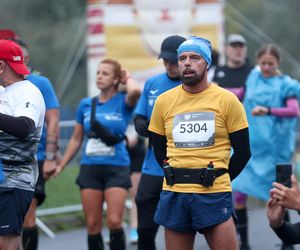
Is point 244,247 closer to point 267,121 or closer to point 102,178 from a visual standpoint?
point 267,121

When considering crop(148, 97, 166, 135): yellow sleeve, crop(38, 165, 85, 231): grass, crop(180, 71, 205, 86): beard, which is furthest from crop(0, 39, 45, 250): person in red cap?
crop(38, 165, 85, 231): grass

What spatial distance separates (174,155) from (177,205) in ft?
1.15

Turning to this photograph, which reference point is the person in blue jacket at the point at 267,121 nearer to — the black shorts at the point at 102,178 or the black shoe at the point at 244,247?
the black shoe at the point at 244,247

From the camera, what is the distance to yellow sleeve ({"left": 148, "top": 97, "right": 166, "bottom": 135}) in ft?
24.9

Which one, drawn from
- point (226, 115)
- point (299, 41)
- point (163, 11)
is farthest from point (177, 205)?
point (299, 41)

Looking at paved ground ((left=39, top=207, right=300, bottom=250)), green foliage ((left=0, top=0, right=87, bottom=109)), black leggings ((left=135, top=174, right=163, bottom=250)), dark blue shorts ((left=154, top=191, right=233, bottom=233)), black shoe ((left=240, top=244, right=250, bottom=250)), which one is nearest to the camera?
dark blue shorts ((left=154, top=191, right=233, bottom=233))

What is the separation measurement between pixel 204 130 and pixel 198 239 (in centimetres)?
463

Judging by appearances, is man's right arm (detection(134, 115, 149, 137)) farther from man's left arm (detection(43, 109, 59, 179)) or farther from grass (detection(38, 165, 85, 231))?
grass (detection(38, 165, 85, 231))

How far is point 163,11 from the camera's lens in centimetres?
1574

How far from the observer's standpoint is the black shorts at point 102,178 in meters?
9.73

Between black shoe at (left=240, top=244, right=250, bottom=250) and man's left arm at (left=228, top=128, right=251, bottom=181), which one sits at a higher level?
man's left arm at (left=228, top=128, right=251, bottom=181)

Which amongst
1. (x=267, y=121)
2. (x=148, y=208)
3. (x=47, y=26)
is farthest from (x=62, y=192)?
(x=47, y=26)

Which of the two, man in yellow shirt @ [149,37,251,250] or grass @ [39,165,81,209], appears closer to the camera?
man in yellow shirt @ [149,37,251,250]

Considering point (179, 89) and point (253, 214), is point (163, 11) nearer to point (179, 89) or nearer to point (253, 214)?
point (253, 214)
